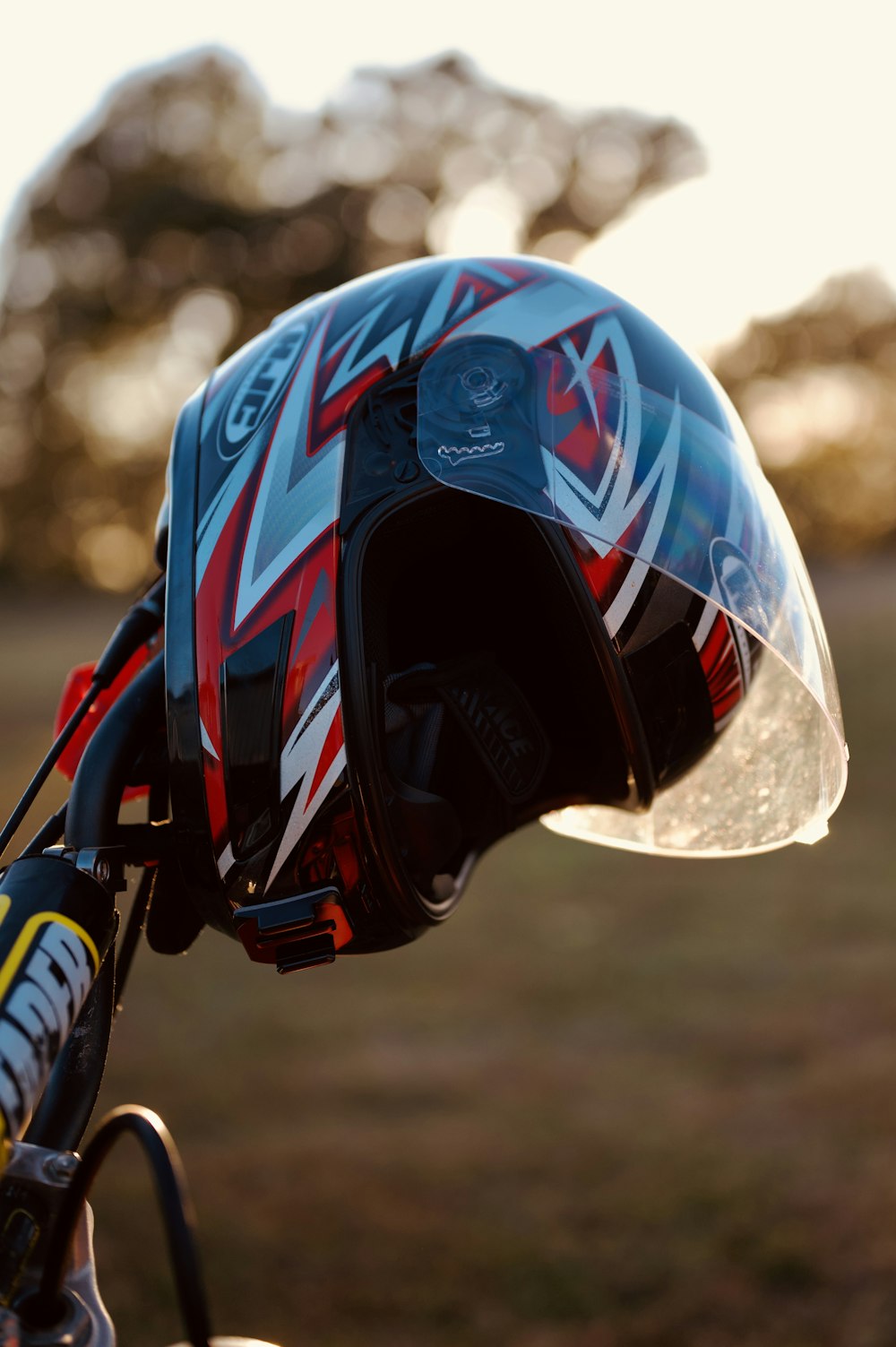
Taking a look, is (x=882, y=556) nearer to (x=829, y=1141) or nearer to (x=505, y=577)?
(x=829, y=1141)

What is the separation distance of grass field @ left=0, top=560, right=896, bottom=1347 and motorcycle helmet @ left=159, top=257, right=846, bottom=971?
0.38m

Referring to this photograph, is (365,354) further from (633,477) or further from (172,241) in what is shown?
(172,241)

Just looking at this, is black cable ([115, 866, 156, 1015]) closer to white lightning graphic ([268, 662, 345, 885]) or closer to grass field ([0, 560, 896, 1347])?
white lightning graphic ([268, 662, 345, 885])

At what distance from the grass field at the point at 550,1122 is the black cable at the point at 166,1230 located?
1.37ft

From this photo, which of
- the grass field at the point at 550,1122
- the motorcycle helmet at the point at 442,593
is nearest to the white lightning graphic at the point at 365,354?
the motorcycle helmet at the point at 442,593

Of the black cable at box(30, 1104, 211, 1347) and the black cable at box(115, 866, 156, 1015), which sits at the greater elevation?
the black cable at box(115, 866, 156, 1015)

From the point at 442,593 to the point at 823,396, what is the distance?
35.1 feet

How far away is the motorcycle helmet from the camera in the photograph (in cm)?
92

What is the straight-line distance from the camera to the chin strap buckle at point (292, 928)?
0.91 metres

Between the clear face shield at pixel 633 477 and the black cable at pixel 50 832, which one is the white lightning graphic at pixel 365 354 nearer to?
the clear face shield at pixel 633 477

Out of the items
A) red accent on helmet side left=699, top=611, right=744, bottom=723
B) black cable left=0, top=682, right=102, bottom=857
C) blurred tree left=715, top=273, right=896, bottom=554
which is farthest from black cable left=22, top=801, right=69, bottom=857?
blurred tree left=715, top=273, right=896, bottom=554

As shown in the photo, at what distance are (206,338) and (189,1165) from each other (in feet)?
30.3

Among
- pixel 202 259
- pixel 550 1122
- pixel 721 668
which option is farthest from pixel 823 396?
pixel 721 668

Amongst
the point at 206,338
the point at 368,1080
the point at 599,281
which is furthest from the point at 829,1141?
the point at 206,338
